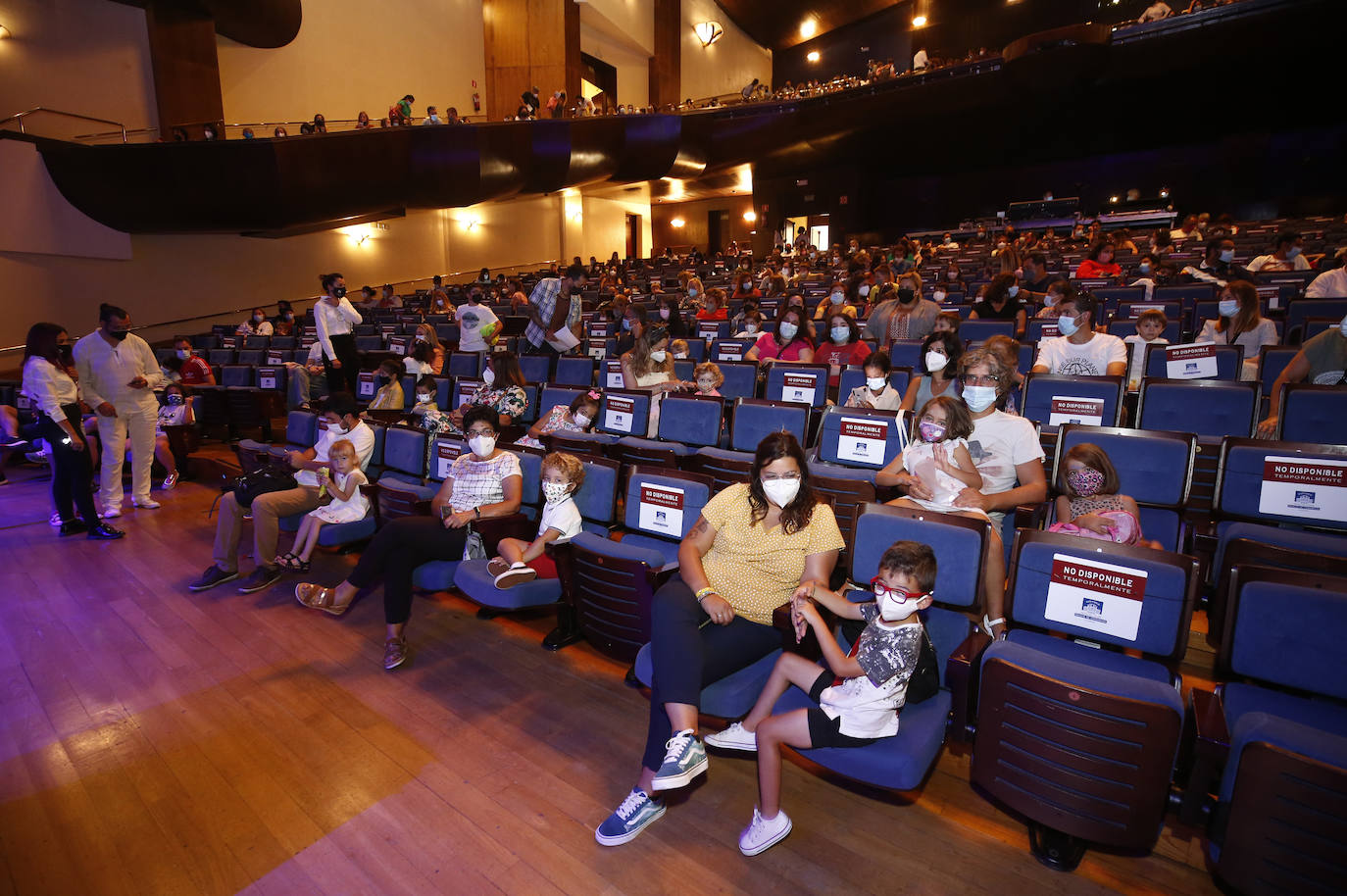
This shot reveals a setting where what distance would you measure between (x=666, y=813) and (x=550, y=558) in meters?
1.49

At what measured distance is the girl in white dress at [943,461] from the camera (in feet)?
9.31

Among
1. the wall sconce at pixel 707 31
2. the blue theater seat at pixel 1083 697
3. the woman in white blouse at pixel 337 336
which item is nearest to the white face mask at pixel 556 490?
the blue theater seat at pixel 1083 697

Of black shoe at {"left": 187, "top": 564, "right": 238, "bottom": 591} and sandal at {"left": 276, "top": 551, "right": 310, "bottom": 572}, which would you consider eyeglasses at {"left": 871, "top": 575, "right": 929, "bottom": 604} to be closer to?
sandal at {"left": 276, "top": 551, "right": 310, "bottom": 572}

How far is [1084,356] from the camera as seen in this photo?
13.9ft

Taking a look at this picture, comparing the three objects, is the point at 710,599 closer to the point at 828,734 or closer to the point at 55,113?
the point at 828,734

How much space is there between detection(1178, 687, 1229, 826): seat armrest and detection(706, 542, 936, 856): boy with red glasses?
69cm

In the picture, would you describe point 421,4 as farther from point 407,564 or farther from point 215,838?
point 215,838

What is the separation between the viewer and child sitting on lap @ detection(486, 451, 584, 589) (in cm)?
310

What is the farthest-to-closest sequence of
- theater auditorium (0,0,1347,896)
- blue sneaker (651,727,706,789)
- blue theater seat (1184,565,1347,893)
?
blue sneaker (651,727,706,789) → theater auditorium (0,0,1347,896) → blue theater seat (1184,565,1347,893)

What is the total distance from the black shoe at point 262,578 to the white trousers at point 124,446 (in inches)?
96.7

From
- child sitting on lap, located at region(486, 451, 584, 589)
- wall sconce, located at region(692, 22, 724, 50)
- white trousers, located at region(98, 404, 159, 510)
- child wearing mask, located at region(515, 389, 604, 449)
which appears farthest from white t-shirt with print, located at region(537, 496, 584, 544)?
wall sconce, located at region(692, 22, 724, 50)

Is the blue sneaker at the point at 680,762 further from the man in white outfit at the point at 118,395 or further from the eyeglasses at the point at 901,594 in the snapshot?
the man in white outfit at the point at 118,395

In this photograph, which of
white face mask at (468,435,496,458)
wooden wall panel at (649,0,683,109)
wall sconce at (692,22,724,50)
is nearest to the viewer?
white face mask at (468,435,496,458)

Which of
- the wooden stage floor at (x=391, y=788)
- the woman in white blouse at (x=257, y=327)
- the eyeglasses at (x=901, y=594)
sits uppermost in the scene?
Result: the woman in white blouse at (x=257, y=327)
